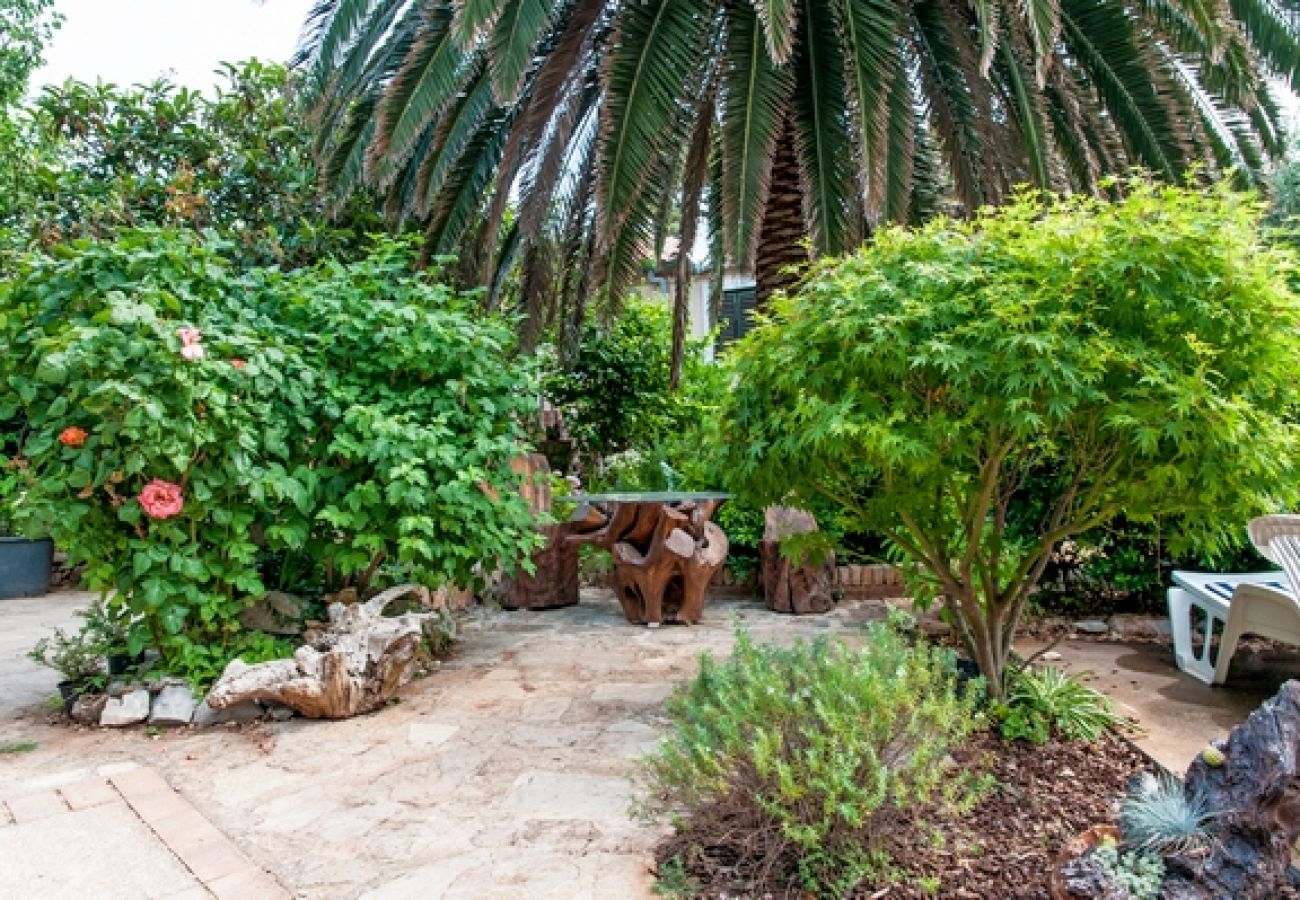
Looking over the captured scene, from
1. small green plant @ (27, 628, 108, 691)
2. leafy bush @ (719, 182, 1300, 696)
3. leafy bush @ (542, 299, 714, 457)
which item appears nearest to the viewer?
leafy bush @ (719, 182, 1300, 696)

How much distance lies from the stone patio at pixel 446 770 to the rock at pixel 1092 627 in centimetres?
27

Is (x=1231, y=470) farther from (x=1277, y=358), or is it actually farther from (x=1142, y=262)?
(x=1142, y=262)

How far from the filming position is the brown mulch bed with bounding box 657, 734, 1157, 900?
202 cm

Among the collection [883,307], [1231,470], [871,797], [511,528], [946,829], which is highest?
[883,307]

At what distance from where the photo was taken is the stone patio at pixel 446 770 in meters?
2.19

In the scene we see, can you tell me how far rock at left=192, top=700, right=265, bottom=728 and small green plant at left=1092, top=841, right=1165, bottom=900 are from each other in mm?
3299

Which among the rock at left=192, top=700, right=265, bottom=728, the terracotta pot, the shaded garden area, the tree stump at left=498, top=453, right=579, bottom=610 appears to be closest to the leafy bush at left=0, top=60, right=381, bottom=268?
the shaded garden area

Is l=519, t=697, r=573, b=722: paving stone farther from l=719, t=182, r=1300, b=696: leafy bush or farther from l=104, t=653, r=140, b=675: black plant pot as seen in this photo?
l=104, t=653, r=140, b=675: black plant pot

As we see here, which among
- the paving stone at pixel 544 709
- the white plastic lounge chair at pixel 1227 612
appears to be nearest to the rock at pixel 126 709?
the paving stone at pixel 544 709

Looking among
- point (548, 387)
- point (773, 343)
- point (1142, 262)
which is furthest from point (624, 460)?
point (1142, 262)

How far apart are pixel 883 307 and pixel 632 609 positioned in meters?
3.24

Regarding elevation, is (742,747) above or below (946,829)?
above

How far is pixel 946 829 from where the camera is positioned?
2.29m

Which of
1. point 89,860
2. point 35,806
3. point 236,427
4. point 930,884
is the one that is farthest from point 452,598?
point 930,884
